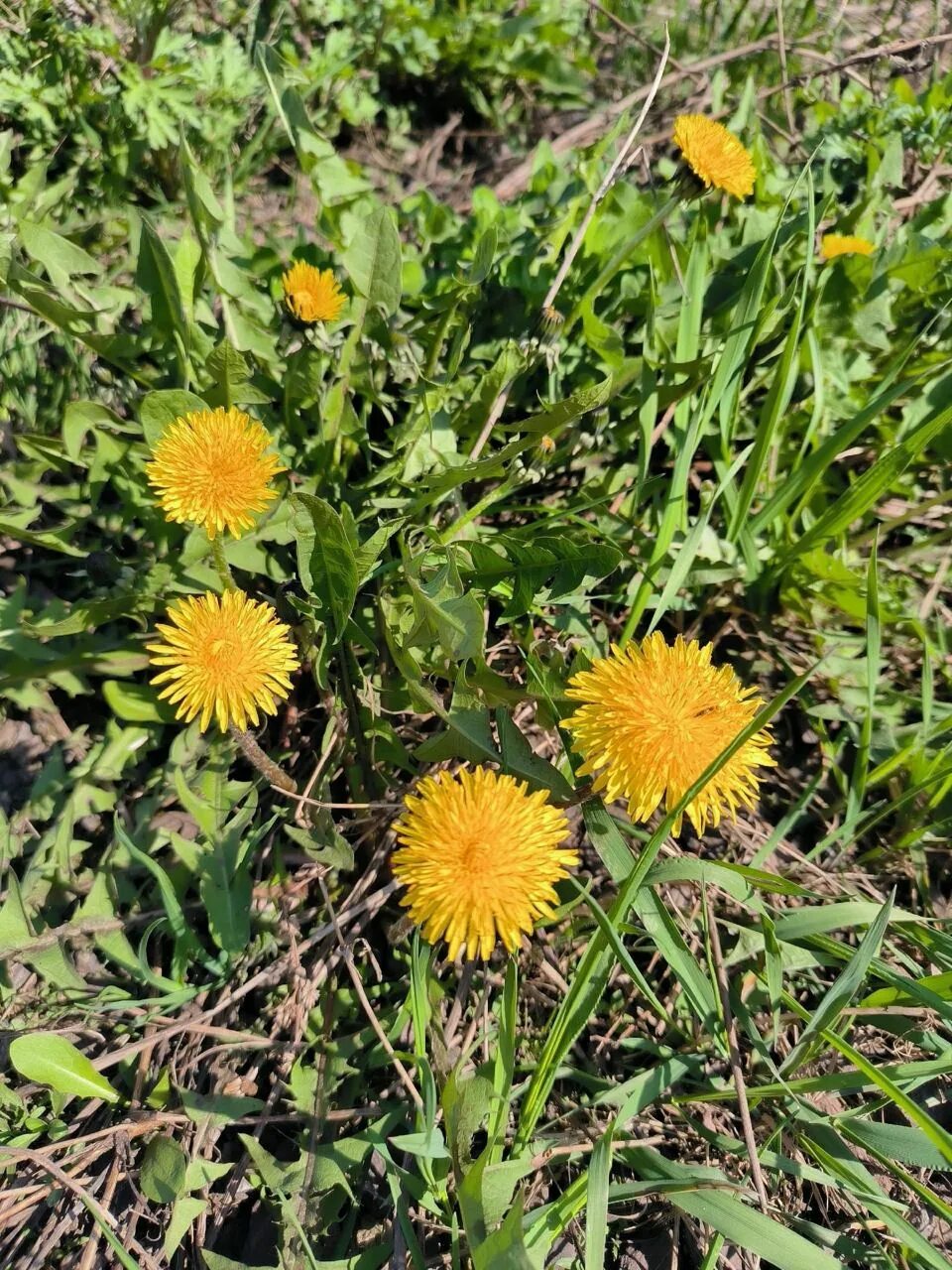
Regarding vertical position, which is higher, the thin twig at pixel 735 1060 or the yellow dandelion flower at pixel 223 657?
the yellow dandelion flower at pixel 223 657

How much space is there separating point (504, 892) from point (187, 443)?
2.91ft

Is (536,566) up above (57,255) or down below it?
below

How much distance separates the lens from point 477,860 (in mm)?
1168

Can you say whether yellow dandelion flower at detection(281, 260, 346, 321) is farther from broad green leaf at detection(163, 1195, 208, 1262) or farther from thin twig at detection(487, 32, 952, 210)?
broad green leaf at detection(163, 1195, 208, 1262)

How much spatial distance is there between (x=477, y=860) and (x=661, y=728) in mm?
330

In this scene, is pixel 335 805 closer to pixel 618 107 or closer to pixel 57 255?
pixel 57 255

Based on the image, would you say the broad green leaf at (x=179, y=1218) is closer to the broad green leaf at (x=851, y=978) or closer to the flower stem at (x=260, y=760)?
the flower stem at (x=260, y=760)

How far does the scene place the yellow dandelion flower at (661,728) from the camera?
1.25m

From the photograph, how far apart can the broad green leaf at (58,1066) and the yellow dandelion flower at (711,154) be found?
199 centimetres

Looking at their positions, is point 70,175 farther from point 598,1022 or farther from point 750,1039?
point 750,1039

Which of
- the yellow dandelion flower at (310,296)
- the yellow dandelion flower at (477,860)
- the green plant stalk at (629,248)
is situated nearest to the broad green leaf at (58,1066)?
the yellow dandelion flower at (477,860)

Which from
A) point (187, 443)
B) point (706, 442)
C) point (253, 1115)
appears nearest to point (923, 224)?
point (706, 442)

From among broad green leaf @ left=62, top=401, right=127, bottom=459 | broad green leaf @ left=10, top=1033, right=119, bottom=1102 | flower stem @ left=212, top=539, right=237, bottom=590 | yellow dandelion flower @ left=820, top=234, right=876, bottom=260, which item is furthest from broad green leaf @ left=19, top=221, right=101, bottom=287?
yellow dandelion flower @ left=820, top=234, right=876, bottom=260

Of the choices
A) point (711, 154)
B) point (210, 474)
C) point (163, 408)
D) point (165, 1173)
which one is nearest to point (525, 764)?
point (210, 474)
